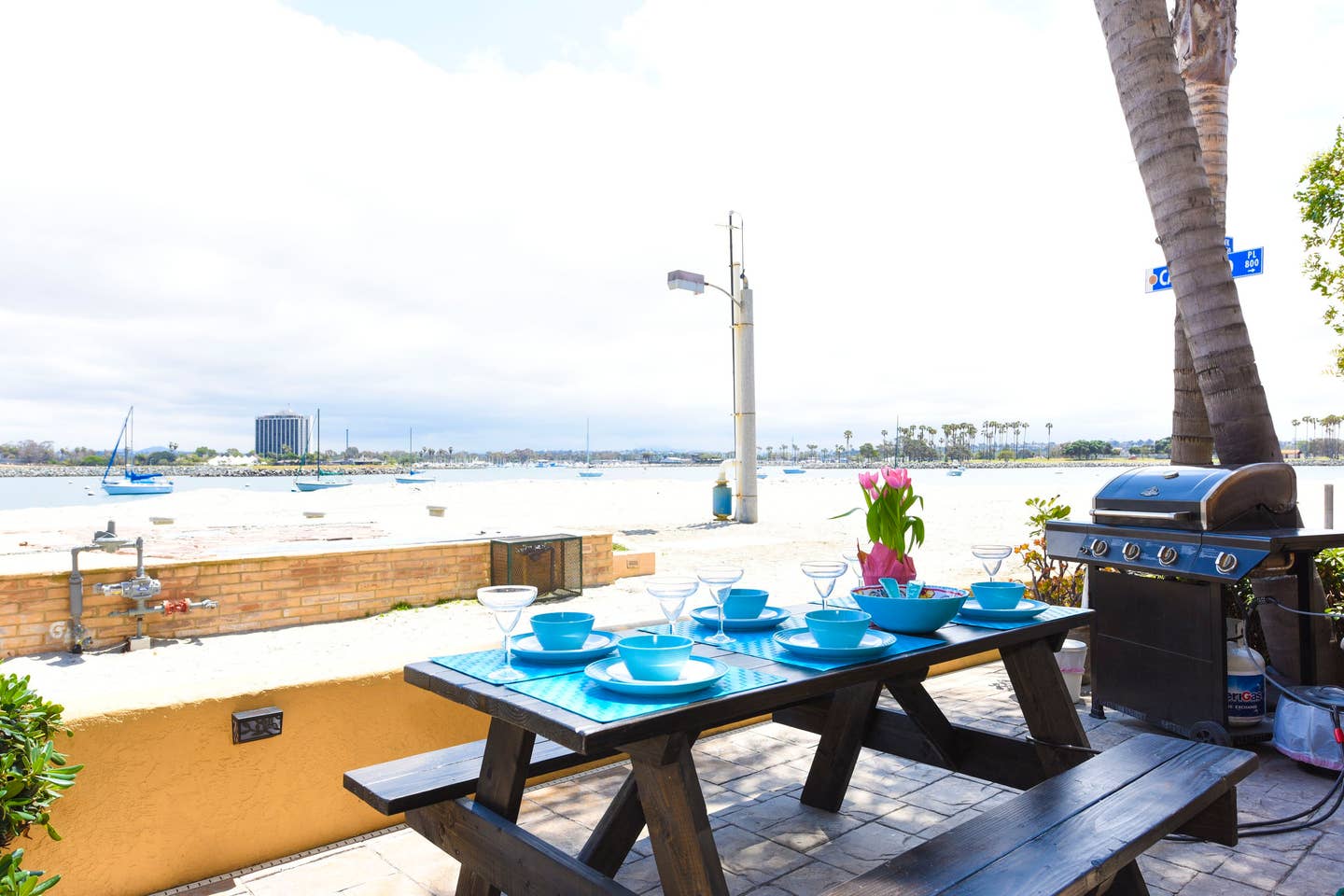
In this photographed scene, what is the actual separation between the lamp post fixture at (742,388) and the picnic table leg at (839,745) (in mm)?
12606

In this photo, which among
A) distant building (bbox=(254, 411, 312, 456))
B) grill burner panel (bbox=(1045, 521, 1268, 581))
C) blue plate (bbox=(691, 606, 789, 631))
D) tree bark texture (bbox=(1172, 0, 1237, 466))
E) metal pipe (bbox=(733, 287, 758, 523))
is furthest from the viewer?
distant building (bbox=(254, 411, 312, 456))

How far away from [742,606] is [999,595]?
0.87m

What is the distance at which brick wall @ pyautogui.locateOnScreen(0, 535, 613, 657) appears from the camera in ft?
20.6

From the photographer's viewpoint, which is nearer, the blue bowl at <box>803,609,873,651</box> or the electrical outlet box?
the blue bowl at <box>803,609,873,651</box>

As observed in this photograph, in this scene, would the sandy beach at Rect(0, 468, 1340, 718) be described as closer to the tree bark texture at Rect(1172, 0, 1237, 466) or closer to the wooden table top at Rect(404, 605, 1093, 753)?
the wooden table top at Rect(404, 605, 1093, 753)

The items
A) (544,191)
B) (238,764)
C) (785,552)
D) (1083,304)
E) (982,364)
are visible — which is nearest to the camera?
(238,764)

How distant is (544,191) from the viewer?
648 inches

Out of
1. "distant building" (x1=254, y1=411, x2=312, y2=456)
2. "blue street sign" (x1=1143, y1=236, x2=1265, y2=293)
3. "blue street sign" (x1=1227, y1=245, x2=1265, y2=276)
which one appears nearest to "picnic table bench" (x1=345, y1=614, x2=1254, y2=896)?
"blue street sign" (x1=1143, y1=236, x2=1265, y2=293)

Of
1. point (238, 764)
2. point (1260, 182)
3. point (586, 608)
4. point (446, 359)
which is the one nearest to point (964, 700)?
point (238, 764)

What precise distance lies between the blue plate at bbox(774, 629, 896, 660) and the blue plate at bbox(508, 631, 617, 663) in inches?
18.1

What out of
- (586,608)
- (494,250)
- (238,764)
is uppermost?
(494,250)

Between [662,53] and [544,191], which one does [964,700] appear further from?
[544,191]

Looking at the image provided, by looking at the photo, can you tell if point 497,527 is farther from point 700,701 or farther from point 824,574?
point 700,701

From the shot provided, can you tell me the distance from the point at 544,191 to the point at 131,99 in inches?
301
